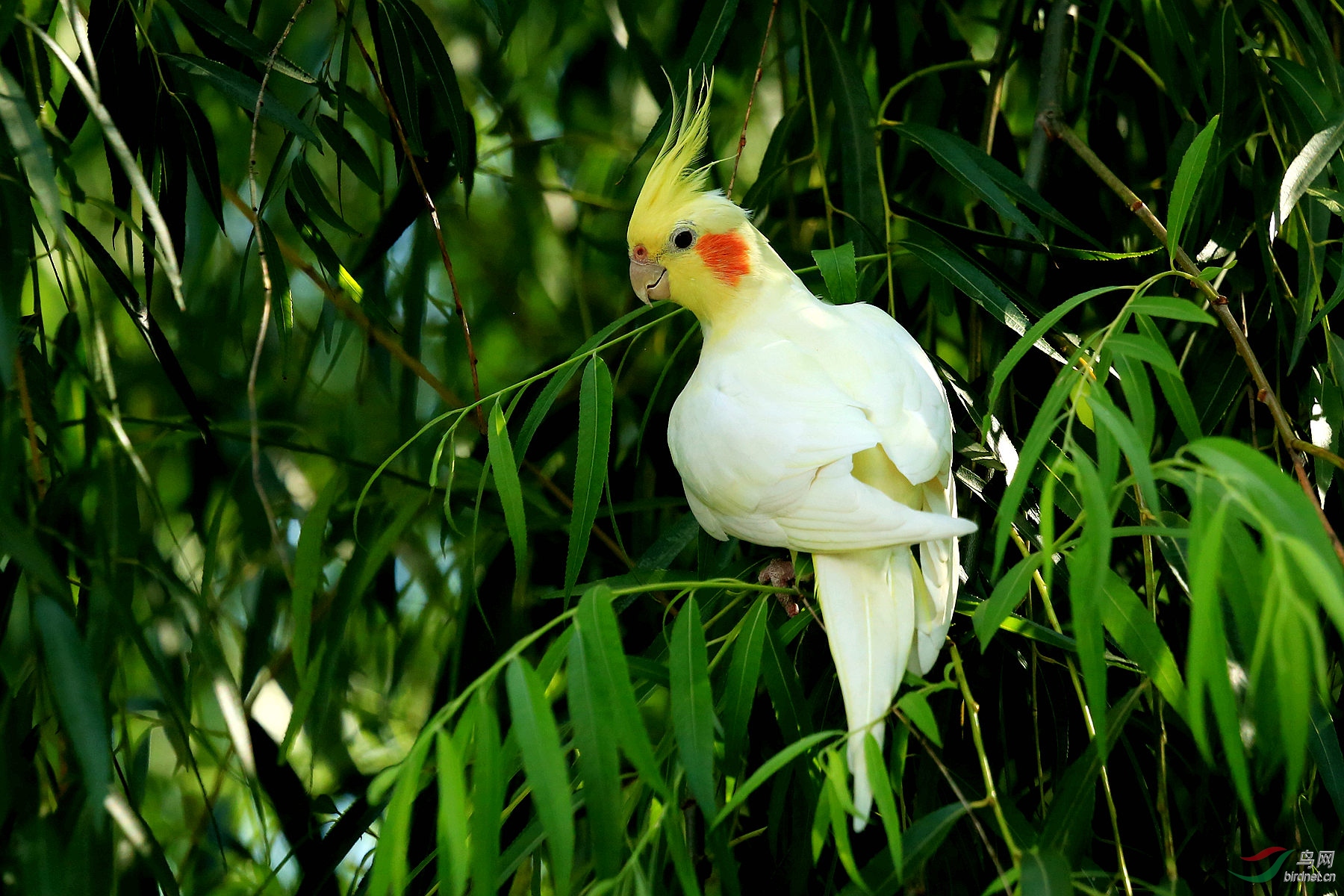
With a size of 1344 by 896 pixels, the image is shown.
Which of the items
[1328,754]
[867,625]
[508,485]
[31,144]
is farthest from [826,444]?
[31,144]

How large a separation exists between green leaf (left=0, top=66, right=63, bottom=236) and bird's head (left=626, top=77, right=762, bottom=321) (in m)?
0.57

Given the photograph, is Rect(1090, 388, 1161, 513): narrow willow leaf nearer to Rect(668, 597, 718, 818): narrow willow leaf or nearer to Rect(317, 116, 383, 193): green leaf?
Rect(668, 597, 718, 818): narrow willow leaf

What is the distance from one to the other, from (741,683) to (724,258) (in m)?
0.47

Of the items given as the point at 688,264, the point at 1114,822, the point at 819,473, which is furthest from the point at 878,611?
the point at 688,264

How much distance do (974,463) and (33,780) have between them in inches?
33.9

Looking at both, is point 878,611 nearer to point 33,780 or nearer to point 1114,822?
point 1114,822

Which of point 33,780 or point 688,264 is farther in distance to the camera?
point 688,264

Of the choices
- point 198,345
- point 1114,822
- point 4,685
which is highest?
point 198,345

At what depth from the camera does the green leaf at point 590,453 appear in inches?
36.9

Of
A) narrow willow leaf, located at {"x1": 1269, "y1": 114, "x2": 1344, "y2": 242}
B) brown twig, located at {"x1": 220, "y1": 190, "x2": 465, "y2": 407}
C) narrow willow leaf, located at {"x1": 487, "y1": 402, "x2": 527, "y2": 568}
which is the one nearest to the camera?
narrow willow leaf, located at {"x1": 487, "y1": 402, "x2": 527, "y2": 568}

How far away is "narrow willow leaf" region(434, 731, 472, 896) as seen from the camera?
2.16 ft

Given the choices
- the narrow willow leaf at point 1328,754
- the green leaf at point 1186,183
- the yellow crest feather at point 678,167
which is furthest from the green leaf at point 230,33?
the narrow willow leaf at point 1328,754

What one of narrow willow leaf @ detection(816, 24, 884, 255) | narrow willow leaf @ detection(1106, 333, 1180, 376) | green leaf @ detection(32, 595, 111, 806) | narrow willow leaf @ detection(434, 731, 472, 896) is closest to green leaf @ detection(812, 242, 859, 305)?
narrow willow leaf @ detection(816, 24, 884, 255)

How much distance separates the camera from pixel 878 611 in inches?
35.2
